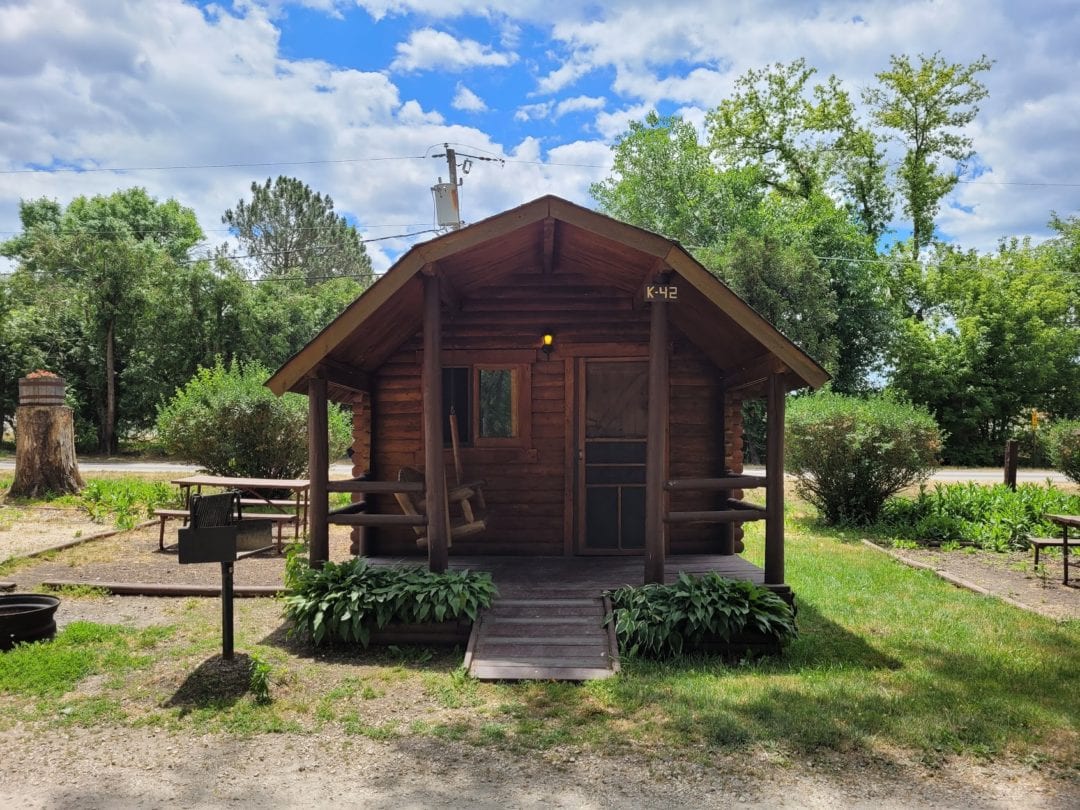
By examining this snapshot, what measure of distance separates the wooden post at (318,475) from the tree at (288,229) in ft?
115

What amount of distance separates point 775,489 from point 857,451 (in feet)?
21.5

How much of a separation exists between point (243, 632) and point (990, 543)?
10346 mm

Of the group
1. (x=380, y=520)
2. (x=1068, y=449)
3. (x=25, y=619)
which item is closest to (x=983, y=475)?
(x=1068, y=449)

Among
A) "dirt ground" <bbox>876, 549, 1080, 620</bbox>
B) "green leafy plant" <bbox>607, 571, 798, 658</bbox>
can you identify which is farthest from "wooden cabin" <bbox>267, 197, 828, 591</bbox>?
"dirt ground" <bbox>876, 549, 1080, 620</bbox>

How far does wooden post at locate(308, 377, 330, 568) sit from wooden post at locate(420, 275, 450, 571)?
0.95 m

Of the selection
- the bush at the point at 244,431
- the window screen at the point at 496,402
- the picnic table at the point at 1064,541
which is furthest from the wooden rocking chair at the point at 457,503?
the bush at the point at 244,431

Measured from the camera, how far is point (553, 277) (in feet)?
26.9

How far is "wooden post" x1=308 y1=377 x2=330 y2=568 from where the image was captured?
679cm

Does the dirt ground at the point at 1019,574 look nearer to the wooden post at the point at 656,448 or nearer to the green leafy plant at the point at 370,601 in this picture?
the wooden post at the point at 656,448

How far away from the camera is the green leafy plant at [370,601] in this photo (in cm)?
607

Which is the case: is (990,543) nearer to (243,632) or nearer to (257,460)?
(243,632)

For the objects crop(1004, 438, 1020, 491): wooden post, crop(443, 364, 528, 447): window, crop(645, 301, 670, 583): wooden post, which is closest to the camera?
Result: crop(645, 301, 670, 583): wooden post

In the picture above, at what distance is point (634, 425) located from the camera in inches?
328

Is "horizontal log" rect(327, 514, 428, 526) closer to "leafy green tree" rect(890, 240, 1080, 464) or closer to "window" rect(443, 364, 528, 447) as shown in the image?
"window" rect(443, 364, 528, 447)
